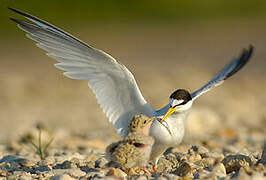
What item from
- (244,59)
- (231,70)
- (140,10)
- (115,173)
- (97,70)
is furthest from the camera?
(140,10)

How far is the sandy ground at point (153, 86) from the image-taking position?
957cm

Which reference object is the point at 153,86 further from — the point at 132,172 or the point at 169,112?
the point at 132,172

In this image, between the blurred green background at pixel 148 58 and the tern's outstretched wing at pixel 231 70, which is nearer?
the tern's outstretched wing at pixel 231 70

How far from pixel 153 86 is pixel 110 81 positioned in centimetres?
836

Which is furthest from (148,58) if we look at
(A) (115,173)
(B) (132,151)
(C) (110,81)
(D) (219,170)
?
(A) (115,173)

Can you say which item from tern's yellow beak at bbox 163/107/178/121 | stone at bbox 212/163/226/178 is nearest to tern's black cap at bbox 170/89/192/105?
tern's yellow beak at bbox 163/107/178/121

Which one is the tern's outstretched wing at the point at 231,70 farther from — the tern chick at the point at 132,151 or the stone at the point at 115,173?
the stone at the point at 115,173

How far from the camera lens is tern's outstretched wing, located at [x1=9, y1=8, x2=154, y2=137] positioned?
16.9ft

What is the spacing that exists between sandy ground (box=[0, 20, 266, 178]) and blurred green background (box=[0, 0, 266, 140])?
2cm

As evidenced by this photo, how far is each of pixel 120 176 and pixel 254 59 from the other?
1347cm

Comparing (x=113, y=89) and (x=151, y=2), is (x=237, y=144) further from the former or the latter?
(x=151, y=2)

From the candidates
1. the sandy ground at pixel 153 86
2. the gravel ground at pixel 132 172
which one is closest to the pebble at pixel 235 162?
the gravel ground at pixel 132 172

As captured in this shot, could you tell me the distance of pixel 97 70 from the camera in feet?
17.4

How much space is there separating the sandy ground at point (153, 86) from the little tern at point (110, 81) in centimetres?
209
